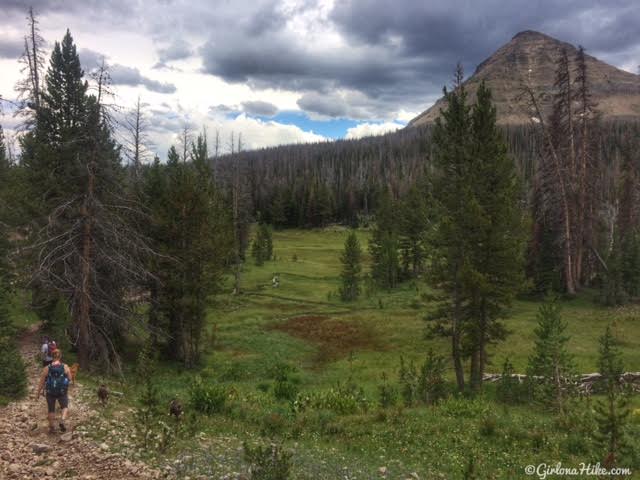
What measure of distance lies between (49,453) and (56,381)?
1843 mm

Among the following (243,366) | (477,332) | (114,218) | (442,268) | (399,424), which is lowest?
(243,366)

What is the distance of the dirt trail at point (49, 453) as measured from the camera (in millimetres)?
9250

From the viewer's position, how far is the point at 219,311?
38781 mm

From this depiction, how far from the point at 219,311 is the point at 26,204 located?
66.5ft

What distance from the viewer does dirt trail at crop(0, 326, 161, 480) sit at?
30.3 feet

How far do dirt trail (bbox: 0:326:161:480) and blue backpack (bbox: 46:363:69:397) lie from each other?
3.27ft

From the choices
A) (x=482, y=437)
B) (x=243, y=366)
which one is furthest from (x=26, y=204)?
(x=482, y=437)

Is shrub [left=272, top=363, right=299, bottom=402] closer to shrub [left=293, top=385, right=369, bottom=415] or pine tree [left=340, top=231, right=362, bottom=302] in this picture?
shrub [left=293, top=385, right=369, bottom=415]

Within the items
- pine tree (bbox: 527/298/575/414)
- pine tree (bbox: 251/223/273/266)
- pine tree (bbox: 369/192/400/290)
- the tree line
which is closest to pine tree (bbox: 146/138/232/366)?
the tree line

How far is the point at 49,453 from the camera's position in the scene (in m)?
10.1

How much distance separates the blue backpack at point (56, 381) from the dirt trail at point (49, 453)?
1.00 metres

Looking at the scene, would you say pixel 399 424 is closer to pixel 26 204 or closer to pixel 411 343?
pixel 411 343

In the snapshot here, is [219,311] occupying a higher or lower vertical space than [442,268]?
lower

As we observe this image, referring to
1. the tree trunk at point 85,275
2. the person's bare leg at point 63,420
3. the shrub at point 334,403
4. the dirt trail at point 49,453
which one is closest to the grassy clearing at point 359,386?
the shrub at point 334,403
